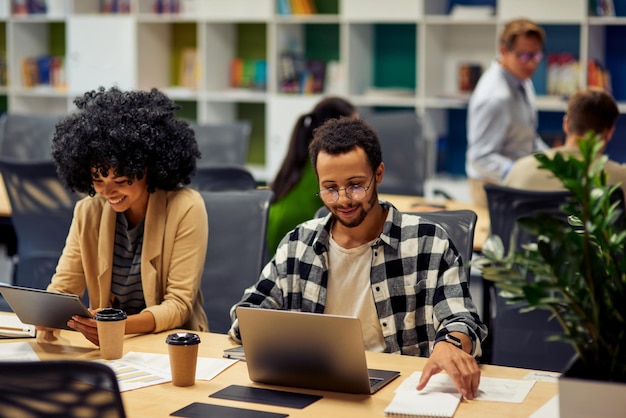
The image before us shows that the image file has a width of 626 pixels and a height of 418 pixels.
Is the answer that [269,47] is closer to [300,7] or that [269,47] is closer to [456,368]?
[300,7]

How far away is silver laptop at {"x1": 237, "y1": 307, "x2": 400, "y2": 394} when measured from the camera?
206 cm

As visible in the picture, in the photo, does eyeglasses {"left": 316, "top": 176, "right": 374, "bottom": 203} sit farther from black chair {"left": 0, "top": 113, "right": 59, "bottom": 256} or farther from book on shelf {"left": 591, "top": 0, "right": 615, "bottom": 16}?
book on shelf {"left": 591, "top": 0, "right": 615, "bottom": 16}

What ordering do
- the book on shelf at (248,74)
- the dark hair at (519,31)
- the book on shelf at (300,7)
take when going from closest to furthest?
the dark hair at (519,31) → the book on shelf at (300,7) → the book on shelf at (248,74)

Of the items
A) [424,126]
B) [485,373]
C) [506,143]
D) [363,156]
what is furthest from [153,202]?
[424,126]

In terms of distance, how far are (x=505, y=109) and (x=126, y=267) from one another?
2.62 m

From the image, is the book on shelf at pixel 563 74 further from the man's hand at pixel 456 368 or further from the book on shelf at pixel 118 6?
the man's hand at pixel 456 368

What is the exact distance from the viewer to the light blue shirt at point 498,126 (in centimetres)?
498

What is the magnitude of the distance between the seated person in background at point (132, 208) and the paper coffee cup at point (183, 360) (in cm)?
57

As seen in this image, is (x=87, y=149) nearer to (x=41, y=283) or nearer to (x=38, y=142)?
(x=41, y=283)

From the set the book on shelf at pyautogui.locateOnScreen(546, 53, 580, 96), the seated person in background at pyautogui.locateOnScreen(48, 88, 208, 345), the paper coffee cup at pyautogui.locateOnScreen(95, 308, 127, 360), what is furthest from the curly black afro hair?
the book on shelf at pyautogui.locateOnScreen(546, 53, 580, 96)

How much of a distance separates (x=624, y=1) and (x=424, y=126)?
4.66ft

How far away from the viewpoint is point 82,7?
755cm

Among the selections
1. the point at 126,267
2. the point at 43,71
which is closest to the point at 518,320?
the point at 126,267

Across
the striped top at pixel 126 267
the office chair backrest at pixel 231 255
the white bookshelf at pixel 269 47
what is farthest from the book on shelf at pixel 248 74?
the striped top at pixel 126 267
